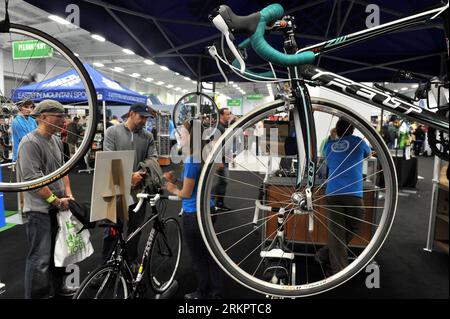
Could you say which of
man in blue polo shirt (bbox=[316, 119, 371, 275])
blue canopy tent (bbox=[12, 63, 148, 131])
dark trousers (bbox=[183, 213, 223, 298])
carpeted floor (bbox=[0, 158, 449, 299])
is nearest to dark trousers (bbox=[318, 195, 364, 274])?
man in blue polo shirt (bbox=[316, 119, 371, 275])

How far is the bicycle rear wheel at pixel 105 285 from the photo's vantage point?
1.37 metres

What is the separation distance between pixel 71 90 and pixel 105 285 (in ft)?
6.56

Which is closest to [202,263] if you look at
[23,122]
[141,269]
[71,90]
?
[141,269]

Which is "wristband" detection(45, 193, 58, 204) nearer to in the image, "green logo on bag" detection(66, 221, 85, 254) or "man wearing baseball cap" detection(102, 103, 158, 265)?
"green logo on bag" detection(66, 221, 85, 254)

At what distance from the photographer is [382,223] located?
876mm

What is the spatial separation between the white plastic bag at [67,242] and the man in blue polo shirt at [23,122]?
22.3 inches

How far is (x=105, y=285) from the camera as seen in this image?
1492 millimetres

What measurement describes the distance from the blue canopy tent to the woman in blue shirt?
770 millimetres

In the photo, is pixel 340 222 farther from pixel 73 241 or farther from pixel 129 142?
pixel 73 241

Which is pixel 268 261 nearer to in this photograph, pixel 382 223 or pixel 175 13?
pixel 382 223

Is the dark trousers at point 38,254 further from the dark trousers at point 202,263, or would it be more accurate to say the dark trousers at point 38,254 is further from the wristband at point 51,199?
the dark trousers at point 202,263

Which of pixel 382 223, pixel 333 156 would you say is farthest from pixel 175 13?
pixel 382 223

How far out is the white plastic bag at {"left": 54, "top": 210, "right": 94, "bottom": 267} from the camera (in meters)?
1.82
